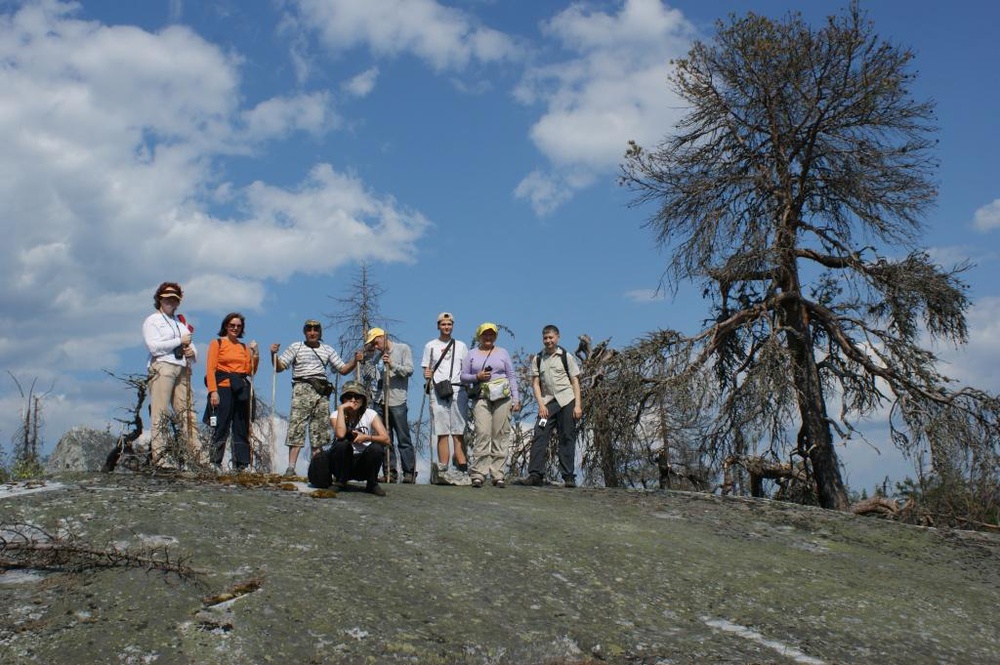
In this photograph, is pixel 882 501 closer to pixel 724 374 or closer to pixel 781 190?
pixel 724 374

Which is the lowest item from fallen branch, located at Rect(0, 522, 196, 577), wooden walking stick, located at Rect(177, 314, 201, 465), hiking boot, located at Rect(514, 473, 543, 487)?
fallen branch, located at Rect(0, 522, 196, 577)

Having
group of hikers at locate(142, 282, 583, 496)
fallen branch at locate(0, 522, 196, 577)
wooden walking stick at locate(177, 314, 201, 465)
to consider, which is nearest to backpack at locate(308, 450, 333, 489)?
group of hikers at locate(142, 282, 583, 496)

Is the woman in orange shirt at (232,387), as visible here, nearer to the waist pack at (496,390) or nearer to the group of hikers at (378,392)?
the group of hikers at (378,392)

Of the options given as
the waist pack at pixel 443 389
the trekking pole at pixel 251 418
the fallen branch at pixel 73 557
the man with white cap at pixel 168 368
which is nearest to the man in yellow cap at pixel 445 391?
the waist pack at pixel 443 389

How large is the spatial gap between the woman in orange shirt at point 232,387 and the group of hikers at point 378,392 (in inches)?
0.4

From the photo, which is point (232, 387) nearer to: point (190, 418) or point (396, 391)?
point (190, 418)

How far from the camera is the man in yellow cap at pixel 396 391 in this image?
10.1 metres

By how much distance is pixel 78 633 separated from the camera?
4.52 m

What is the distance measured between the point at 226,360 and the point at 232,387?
29 cm

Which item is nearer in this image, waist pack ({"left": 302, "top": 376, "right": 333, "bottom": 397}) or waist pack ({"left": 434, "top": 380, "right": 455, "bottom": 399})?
waist pack ({"left": 302, "top": 376, "right": 333, "bottom": 397})

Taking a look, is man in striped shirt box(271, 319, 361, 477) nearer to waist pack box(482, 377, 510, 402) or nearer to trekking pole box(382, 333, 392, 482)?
trekking pole box(382, 333, 392, 482)

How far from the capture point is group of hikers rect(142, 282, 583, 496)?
345 inches

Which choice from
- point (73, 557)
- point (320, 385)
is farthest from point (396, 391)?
point (73, 557)

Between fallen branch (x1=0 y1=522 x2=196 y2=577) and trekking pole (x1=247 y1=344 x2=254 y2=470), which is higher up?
trekking pole (x1=247 y1=344 x2=254 y2=470)
